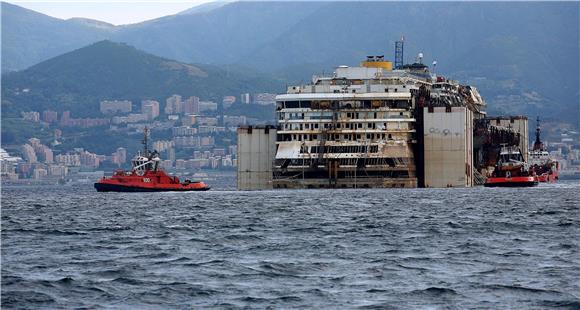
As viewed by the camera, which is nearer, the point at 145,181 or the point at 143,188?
the point at 143,188

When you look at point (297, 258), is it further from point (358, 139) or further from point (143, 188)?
point (143, 188)

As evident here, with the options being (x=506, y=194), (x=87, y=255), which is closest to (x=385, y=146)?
(x=506, y=194)

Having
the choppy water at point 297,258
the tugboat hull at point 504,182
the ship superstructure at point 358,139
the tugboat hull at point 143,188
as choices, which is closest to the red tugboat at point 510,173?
the tugboat hull at point 504,182

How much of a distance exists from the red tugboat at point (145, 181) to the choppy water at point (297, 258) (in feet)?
181

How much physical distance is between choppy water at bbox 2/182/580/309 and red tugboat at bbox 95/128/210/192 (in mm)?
55201

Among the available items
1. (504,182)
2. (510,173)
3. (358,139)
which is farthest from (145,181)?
(510,173)

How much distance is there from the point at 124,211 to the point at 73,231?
23.5 m

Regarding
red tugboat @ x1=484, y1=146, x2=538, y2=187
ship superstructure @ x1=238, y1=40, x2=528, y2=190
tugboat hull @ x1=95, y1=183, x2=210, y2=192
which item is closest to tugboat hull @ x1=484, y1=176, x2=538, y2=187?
red tugboat @ x1=484, y1=146, x2=538, y2=187

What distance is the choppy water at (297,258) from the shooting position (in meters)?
49.4

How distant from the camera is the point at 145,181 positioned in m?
155

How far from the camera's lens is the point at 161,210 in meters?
102

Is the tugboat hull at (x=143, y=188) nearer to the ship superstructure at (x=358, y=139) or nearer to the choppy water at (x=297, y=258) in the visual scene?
the ship superstructure at (x=358, y=139)

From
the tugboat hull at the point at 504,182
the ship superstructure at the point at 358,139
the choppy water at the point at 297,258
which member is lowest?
→ the choppy water at the point at 297,258

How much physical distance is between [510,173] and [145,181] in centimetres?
3655
